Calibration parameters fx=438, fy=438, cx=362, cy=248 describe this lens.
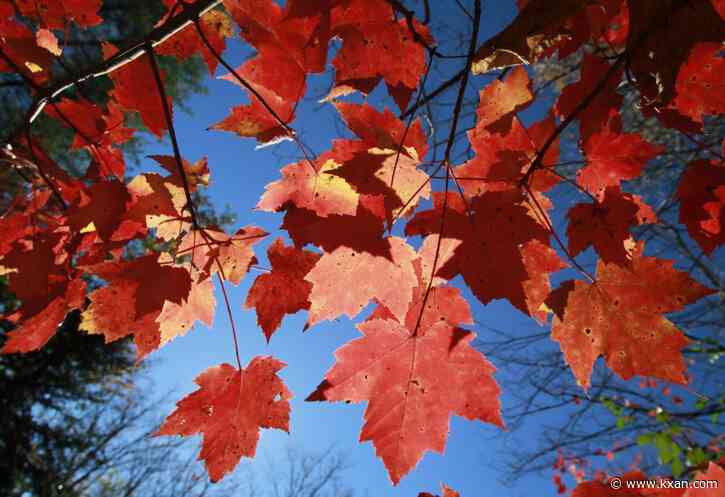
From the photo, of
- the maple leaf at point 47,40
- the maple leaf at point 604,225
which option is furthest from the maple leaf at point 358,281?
the maple leaf at point 47,40

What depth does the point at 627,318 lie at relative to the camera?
42.9 inches

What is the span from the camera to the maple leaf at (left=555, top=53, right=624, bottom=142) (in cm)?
109

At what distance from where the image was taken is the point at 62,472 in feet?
28.5

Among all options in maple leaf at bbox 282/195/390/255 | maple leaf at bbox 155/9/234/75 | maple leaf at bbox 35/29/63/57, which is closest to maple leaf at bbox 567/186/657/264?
maple leaf at bbox 282/195/390/255

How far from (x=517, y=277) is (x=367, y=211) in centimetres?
37

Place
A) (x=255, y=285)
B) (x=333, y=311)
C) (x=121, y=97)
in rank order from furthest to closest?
(x=255, y=285)
(x=121, y=97)
(x=333, y=311)

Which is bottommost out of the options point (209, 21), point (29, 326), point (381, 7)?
point (29, 326)

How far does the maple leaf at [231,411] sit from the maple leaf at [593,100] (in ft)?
3.63

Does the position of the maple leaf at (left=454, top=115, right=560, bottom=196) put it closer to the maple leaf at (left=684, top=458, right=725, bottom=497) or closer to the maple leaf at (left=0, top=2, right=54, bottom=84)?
the maple leaf at (left=684, top=458, right=725, bottom=497)

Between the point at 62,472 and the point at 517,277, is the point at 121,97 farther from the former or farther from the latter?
the point at 62,472

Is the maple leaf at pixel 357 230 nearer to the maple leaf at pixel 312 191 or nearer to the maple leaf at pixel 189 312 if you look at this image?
the maple leaf at pixel 312 191

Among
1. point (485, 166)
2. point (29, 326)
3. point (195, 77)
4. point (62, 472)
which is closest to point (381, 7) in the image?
point (485, 166)

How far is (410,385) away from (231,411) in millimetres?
622

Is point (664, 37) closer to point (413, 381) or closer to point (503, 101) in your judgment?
point (503, 101)
